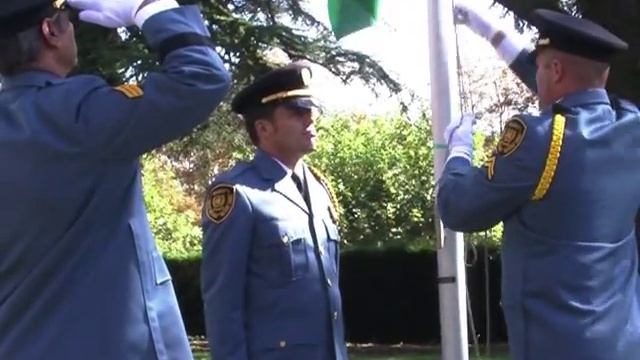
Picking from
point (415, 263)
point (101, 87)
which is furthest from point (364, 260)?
point (101, 87)

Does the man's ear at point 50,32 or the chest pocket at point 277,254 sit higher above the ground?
the man's ear at point 50,32

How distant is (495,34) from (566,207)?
0.94 meters

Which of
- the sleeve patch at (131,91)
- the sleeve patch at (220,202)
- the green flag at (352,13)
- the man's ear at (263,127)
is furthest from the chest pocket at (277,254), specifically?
the sleeve patch at (131,91)

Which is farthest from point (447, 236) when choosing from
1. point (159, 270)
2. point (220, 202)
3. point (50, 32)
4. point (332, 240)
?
point (50, 32)

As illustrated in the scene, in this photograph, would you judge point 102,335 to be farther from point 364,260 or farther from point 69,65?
point 364,260

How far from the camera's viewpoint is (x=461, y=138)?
396cm

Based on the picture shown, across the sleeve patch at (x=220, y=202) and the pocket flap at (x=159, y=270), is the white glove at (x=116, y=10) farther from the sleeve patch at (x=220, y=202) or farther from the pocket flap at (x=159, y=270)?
the sleeve patch at (x=220, y=202)

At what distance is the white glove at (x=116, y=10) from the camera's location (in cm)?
289

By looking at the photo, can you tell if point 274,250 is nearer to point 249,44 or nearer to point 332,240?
point 332,240

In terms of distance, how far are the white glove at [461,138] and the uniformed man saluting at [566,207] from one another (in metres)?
0.09

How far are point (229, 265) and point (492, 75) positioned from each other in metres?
27.2

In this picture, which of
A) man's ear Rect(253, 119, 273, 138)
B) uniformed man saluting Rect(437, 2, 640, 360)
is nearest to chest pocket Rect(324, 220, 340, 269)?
man's ear Rect(253, 119, 273, 138)

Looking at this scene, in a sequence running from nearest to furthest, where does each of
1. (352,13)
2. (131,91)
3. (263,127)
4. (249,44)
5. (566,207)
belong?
(131,91)
(566,207)
(263,127)
(352,13)
(249,44)

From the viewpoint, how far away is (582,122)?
3.71m
